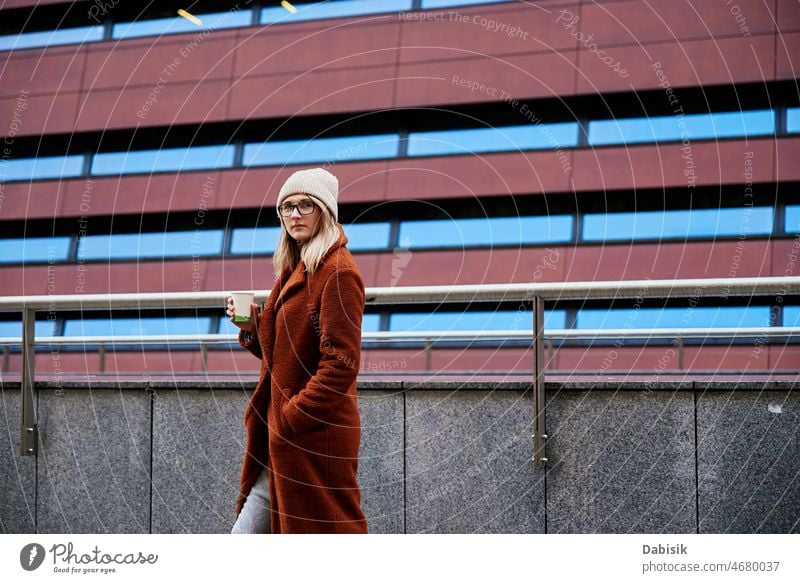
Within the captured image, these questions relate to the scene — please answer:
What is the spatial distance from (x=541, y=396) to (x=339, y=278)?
1618 millimetres

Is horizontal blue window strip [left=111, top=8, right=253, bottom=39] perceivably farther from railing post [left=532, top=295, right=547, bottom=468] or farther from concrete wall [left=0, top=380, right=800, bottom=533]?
railing post [left=532, top=295, right=547, bottom=468]

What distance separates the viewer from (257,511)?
11.1 ft

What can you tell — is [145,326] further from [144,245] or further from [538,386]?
[538,386]

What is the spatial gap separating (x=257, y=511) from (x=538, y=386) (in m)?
1.55

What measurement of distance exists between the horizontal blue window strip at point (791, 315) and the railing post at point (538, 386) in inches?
408

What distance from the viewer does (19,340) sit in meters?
5.07

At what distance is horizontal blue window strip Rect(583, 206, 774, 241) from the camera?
62.5 feet

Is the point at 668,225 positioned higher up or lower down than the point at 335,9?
lower down

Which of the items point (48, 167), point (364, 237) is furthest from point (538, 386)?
point (48, 167)

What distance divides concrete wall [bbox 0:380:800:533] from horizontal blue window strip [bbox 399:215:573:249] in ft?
49.7

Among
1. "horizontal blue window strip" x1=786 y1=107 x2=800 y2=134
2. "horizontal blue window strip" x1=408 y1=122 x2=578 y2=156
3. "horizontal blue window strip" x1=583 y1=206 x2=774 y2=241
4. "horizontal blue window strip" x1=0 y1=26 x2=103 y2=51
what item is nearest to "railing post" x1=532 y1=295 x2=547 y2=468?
"horizontal blue window strip" x1=0 y1=26 x2=103 y2=51

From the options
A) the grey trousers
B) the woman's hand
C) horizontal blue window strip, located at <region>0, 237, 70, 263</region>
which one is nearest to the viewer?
the grey trousers
